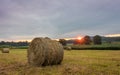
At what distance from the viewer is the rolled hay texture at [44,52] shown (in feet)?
44.8

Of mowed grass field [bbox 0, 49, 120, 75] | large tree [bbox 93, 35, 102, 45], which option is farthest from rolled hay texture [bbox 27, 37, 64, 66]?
large tree [bbox 93, 35, 102, 45]

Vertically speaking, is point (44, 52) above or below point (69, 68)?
above

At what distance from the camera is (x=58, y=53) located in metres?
14.0

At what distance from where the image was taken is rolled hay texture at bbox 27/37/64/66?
1366cm

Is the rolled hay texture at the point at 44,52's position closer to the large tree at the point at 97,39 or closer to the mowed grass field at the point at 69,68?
the mowed grass field at the point at 69,68

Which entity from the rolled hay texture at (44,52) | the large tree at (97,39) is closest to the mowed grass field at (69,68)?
the rolled hay texture at (44,52)

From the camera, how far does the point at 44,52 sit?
13.7 metres

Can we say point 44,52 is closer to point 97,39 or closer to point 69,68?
point 69,68

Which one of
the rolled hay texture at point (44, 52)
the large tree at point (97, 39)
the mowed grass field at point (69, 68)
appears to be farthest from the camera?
the large tree at point (97, 39)

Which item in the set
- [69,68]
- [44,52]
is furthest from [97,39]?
[69,68]

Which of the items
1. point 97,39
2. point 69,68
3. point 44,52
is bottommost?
point 69,68

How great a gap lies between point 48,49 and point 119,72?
4.86 m

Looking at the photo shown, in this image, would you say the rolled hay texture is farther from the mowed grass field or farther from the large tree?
the large tree

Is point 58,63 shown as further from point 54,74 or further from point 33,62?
point 54,74
